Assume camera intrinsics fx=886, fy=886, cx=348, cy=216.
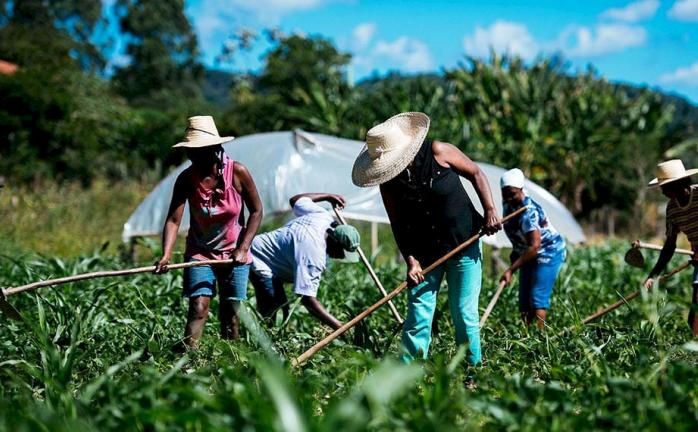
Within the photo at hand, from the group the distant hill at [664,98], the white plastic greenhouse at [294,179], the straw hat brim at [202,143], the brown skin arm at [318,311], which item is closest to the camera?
the straw hat brim at [202,143]

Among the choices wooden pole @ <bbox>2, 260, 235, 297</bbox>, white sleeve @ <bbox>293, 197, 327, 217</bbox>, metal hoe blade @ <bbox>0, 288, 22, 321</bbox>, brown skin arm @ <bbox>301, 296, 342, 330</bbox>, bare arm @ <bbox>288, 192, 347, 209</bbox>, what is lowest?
brown skin arm @ <bbox>301, 296, 342, 330</bbox>

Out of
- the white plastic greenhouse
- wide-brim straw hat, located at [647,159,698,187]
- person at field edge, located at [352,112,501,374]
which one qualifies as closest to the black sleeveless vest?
person at field edge, located at [352,112,501,374]

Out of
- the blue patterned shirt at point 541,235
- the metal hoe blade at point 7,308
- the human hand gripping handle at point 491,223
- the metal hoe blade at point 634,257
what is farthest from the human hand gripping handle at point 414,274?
the metal hoe blade at point 634,257

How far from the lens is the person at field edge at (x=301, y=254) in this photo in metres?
5.84

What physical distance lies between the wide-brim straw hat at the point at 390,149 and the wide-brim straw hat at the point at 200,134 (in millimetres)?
873

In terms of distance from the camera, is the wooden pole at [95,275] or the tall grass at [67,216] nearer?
the wooden pole at [95,275]

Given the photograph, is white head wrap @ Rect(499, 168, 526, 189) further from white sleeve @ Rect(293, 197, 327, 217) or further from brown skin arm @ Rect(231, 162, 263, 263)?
brown skin arm @ Rect(231, 162, 263, 263)

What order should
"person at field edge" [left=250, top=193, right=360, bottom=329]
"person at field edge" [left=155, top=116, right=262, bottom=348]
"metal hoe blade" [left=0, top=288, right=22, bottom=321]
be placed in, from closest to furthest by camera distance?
1. "metal hoe blade" [left=0, top=288, right=22, bottom=321]
2. "person at field edge" [left=155, top=116, right=262, bottom=348]
3. "person at field edge" [left=250, top=193, right=360, bottom=329]

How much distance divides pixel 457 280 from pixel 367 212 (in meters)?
6.03

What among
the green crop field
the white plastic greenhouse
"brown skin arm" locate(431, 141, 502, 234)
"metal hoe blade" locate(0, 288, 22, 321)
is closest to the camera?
the green crop field

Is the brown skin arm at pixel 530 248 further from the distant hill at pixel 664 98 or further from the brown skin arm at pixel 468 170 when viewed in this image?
the distant hill at pixel 664 98

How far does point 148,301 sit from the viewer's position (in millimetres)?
6652

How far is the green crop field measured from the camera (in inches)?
112

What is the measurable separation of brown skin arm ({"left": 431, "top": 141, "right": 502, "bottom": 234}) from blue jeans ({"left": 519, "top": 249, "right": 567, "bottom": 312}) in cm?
183
